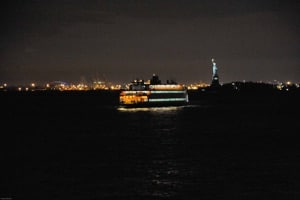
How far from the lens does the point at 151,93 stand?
390ft

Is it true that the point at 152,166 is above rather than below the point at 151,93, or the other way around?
below

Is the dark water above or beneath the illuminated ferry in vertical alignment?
beneath

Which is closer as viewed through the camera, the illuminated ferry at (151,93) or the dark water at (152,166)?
the dark water at (152,166)

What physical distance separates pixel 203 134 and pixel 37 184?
29779mm

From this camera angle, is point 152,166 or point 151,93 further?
point 151,93

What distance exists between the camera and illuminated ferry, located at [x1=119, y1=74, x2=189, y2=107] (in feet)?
388

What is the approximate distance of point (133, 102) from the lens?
12000 centimetres

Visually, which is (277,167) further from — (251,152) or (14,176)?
(14,176)

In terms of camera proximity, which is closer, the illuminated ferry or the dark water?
the dark water

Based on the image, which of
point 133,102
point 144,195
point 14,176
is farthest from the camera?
point 133,102

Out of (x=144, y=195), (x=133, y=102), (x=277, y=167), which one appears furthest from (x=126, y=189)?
(x=133, y=102)

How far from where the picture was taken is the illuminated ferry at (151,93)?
388 ft

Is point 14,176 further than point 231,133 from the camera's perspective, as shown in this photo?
No

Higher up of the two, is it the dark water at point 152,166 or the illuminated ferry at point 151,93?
the illuminated ferry at point 151,93
